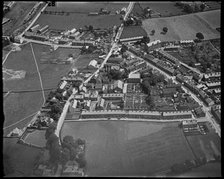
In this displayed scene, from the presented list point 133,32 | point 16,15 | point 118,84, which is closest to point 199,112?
point 118,84

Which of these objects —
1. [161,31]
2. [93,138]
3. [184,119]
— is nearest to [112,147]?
Answer: [93,138]

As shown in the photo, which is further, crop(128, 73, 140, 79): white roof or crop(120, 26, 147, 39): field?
crop(120, 26, 147, 39): field

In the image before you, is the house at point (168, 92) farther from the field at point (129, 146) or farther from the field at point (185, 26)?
the field at point (185, 26)

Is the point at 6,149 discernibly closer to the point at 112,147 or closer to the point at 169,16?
the point at 112,147

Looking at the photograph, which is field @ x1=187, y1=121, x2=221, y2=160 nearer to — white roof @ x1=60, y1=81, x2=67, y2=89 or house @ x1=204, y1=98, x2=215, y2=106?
house @ x1=204, y1=98, x2=215, y2=106

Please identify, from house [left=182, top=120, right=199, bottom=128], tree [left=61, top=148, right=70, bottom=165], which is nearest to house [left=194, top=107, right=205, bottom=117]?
house [left=182, top=120, right=199, bottom=128]
